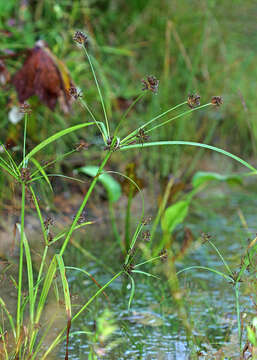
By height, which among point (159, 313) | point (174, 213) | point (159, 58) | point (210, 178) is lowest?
point (159, 313)

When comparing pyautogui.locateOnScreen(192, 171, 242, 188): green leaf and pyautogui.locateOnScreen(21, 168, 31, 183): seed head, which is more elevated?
pyautogui.locateOnScreen(192, 171, 242, 188): green leaf

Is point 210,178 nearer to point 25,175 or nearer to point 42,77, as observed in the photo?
point 42,77

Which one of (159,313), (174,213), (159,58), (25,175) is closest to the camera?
(25,175)

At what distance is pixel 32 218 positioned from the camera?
2.12 metres

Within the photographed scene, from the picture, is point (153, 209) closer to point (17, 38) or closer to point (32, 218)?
point (32, 218)

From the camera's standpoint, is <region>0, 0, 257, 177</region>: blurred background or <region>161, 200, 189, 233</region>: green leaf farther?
<region>0, 0, 257, 177</region>: blurred background

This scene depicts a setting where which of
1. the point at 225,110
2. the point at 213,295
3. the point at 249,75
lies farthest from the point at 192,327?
the point at 249,75

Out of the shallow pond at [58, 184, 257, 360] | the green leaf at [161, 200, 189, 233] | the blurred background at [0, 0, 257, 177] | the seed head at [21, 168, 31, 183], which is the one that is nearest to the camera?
the seed head at [21, 168, 31, 183]

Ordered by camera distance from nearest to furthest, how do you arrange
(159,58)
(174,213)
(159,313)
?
(159,313) → (174,213) → (159,58)

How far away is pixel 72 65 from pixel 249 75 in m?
1.30

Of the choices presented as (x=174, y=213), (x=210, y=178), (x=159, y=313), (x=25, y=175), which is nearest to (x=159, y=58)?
(x=210, y=178)

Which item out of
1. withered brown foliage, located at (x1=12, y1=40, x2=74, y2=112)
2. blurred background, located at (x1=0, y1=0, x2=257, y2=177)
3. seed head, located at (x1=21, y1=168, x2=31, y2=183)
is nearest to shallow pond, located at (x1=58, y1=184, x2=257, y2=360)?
seed head, located at (x1=21, y1=168, x2=31, y2=183)

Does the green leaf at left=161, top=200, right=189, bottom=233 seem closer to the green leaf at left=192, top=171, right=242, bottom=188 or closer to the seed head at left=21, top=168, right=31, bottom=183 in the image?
the green leaf at left=192, top=171, right=242, bottom=188

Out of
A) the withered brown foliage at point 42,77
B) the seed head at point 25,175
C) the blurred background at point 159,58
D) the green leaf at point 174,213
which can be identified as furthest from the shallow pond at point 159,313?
the blurred background at point 159,58
